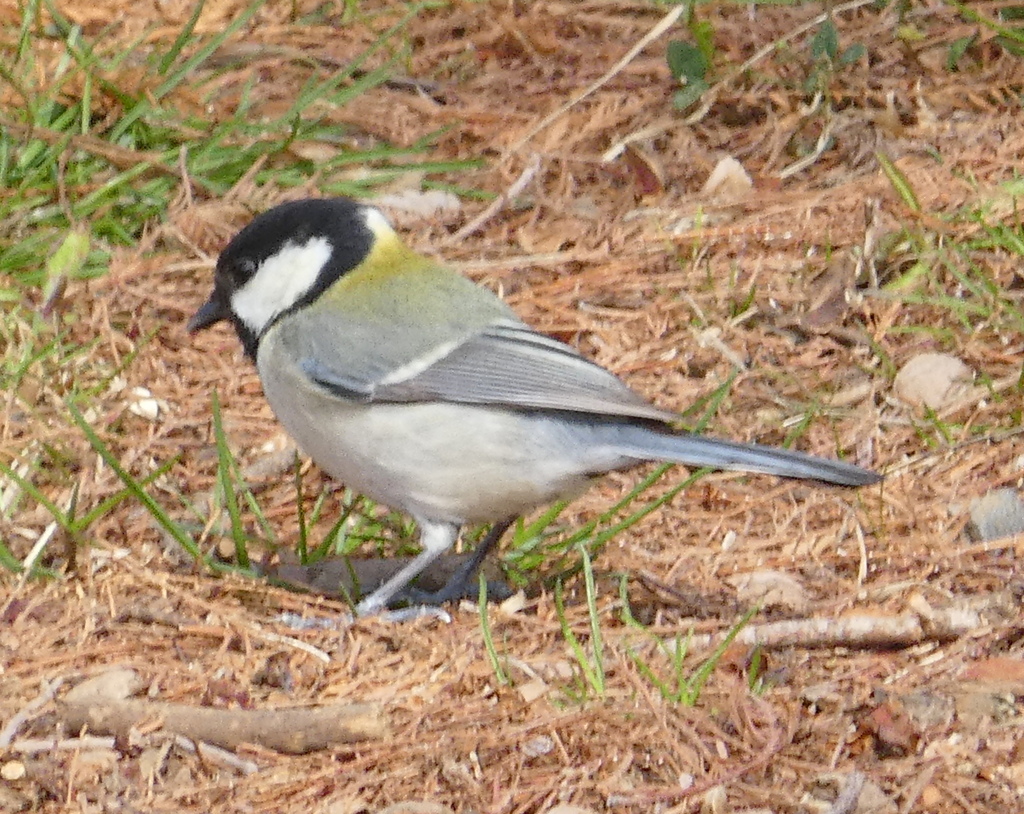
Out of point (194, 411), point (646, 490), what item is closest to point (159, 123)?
point (194, 411)

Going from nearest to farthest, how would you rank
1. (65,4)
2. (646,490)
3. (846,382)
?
(646,490), (846,382), (65,4)

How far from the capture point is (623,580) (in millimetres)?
2742

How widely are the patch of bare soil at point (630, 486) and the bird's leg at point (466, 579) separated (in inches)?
8.1

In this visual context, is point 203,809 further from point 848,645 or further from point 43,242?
point 43,242

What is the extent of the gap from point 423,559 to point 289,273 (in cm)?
65

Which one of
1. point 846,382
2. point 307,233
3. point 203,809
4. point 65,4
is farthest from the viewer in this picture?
point 65,4

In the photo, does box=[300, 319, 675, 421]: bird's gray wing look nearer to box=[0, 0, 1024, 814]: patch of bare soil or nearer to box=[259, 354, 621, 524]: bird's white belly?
box=[259, 354, 621, 524]: bird's white belly

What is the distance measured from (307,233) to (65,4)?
2.24 m

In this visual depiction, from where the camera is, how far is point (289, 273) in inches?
121

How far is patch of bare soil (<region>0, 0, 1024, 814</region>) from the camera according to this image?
229 cm

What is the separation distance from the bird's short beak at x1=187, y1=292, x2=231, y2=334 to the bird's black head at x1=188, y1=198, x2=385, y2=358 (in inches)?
3.0

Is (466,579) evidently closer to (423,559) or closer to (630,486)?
(423,559)

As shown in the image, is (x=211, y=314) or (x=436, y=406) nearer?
(x=436, y=406)

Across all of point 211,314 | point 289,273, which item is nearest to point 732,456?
point 289,273
